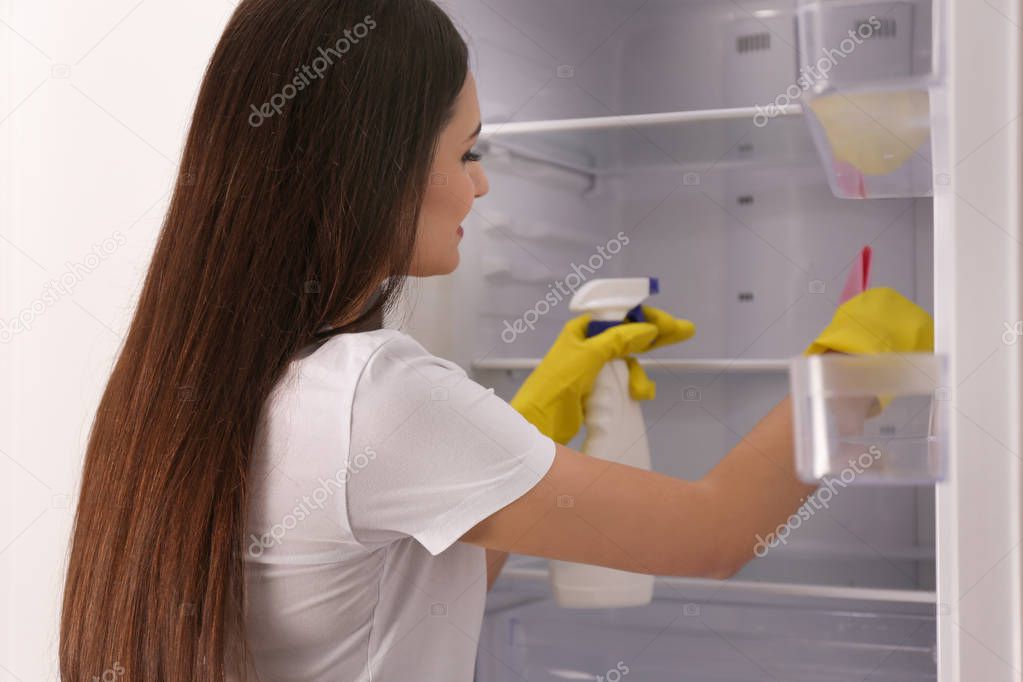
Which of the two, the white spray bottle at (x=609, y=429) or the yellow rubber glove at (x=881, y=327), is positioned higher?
the yellow rubber glove at (x=881, y=327)

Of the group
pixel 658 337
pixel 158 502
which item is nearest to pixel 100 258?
pixel 158 502

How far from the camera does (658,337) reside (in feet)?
3.91

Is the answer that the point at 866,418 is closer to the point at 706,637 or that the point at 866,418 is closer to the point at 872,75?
the point at 872,75

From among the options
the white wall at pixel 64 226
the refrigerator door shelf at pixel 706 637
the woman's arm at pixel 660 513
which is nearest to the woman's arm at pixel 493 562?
the refrigerator door shelf at pixel 706 637

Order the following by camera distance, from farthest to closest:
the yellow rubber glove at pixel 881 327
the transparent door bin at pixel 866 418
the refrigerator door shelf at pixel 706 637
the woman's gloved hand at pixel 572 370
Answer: the refrigerator door shelf at pixel 706 637 → the woman's gloved hand at pixel 572 370 → the yellow rubber glove at pixel 881 327 → the transparent door bin at pixel 866 418

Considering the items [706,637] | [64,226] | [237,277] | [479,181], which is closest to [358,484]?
[237,277]

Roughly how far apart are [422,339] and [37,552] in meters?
0.53

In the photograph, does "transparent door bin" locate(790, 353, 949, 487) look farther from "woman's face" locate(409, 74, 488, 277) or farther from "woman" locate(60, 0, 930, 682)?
"woman's face" locate(409, 74, 488, 277)

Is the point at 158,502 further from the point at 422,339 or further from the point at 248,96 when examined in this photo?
the point at 422,339

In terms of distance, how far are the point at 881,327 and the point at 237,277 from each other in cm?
50

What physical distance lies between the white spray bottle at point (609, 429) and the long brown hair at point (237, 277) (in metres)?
0.38

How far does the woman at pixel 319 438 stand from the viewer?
760 millimetres

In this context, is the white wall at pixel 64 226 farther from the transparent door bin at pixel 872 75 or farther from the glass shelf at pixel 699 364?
the transparent door bin at pixel 872 75

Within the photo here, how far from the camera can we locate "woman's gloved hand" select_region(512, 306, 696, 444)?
3.74ft
